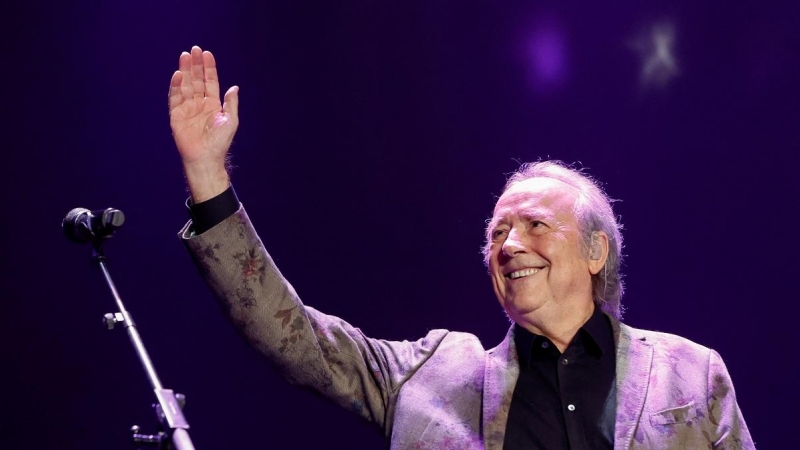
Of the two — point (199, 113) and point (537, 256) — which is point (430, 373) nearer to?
point (537, 256)

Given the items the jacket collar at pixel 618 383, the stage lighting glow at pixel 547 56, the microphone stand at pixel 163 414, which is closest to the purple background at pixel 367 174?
the stage lighting glow at pixel 547 56

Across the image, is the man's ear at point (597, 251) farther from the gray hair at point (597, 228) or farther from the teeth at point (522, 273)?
the teeth at point (522, 273)

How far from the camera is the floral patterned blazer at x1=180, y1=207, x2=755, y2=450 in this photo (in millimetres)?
1902

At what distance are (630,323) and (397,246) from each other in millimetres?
777

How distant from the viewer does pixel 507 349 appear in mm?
2219

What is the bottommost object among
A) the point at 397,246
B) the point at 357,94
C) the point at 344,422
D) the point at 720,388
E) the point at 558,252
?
the point at 720,388

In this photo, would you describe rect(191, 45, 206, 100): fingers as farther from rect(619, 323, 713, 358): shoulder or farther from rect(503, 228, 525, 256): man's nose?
rect(619, 323, 713, 358): shoulder

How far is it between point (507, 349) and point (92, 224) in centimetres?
96

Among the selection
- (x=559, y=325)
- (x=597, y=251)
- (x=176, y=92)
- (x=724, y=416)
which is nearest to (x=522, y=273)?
(x=559, y=325)

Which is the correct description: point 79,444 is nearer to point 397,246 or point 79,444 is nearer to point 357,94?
point 397,246

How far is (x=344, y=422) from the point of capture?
3078mm

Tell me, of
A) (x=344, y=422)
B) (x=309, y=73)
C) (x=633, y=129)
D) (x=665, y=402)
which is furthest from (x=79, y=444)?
(x=633, y=129)

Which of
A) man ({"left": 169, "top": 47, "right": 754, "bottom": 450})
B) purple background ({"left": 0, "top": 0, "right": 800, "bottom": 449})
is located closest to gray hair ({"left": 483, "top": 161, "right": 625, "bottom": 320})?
man ({"left": 169, "top": 47, "right": 754, "bottom": 450})

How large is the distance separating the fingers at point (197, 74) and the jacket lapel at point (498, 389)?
872mm
